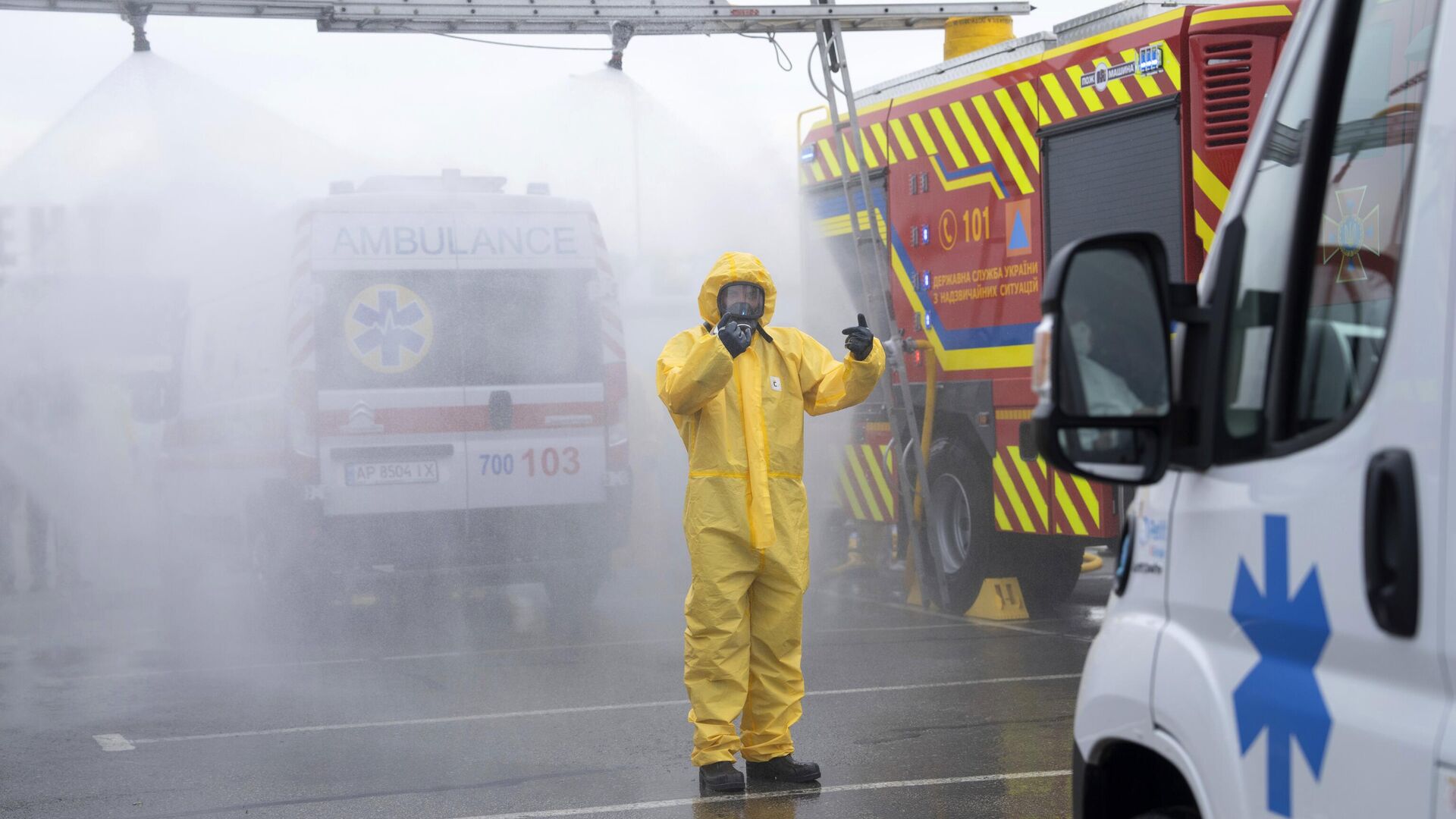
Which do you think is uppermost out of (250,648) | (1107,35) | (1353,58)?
(1107,35)

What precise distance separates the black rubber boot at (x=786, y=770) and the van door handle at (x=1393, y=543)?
155 inches

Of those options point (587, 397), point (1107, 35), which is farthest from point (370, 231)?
point (1107, 35)

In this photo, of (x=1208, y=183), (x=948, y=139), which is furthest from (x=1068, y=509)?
(x=948, y=139)

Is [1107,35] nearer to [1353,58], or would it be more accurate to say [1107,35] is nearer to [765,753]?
[765,753]

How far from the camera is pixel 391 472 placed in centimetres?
965

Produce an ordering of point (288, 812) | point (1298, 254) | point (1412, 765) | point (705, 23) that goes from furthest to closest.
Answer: point (705, 23), point (288, 812), point (1298, 254), point (1412, 765)

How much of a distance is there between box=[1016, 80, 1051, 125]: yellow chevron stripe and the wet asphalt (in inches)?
105

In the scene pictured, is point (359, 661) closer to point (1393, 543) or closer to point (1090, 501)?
point (1090, 501)

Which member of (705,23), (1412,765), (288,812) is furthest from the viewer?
(705,23)

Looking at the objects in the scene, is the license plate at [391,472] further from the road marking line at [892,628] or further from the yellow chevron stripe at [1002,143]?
the yellow chevron stripe at [1002,143]

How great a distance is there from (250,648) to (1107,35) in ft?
18.5

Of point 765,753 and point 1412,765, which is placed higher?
point 1412,765

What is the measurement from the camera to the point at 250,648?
9.59m

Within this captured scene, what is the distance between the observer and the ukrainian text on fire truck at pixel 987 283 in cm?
891
